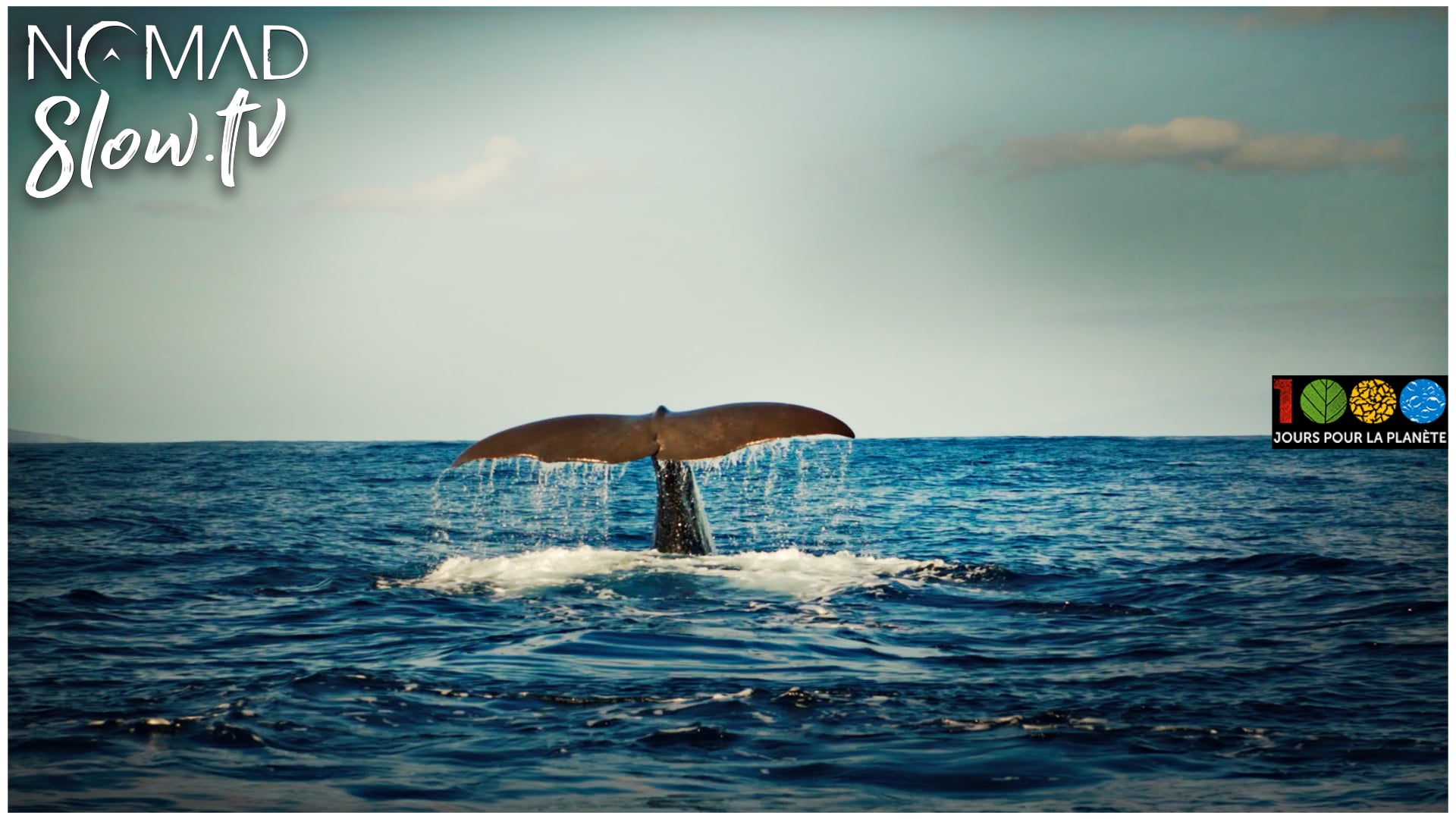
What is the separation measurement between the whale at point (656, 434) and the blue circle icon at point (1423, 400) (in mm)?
6246

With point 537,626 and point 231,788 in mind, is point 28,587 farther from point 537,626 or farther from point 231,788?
point 231,788

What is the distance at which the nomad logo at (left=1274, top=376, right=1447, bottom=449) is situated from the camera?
11.3 meters

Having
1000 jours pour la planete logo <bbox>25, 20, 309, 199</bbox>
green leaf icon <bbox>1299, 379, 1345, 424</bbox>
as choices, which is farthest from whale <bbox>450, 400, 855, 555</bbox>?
green leaf icon <bbox>1299, 379, 1345, 424</bbox>

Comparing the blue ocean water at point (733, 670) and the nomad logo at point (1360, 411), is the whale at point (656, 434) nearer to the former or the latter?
the blue ocean water at point (733, 670)

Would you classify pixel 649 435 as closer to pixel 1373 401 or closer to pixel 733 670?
pixel 733 670

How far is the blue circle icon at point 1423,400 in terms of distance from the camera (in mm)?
11172

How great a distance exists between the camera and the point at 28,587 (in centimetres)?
1172

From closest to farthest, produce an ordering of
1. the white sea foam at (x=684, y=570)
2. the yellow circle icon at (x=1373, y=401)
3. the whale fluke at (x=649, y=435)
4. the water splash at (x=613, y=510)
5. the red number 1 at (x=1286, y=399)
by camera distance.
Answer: the whale fluke at (x=649, y=435) < the white sea foam at (x=684, y=570) < the yellow circle icon at (x=1373, y=401) < the red number 1 at (x=1286, y=399) < the water splash at (x=613, y=510)

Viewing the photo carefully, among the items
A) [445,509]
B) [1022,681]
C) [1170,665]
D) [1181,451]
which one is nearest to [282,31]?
[1022,681]

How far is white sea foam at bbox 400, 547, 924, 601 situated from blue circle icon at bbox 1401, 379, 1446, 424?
16.4 ft

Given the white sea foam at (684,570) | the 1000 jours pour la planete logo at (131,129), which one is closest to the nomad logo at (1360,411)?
the white sea foam at (684,570)

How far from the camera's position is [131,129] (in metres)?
10.4

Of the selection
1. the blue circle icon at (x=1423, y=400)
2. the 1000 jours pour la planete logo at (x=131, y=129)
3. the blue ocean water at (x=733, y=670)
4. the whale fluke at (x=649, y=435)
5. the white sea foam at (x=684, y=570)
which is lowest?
the blue ocean water at (x=733, y=670)

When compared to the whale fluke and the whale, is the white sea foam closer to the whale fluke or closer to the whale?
the whale
